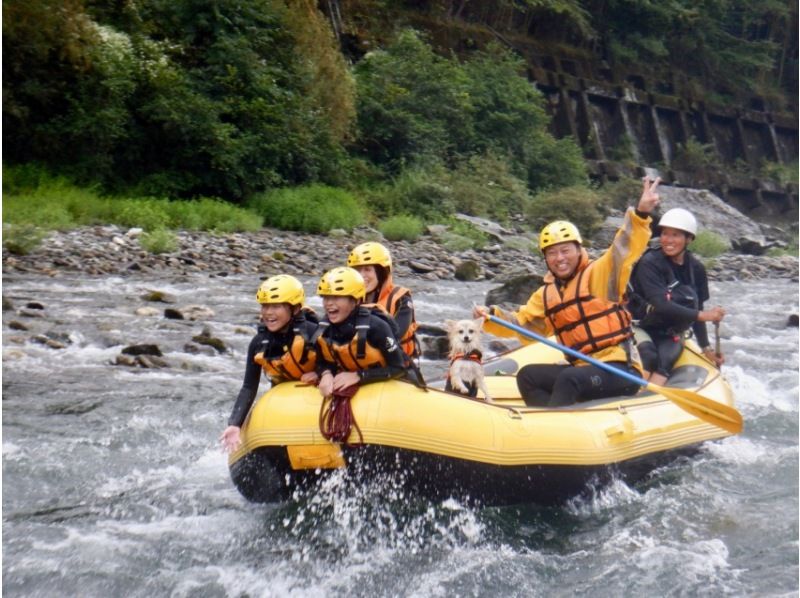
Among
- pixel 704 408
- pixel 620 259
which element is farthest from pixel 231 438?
pixel 704 408

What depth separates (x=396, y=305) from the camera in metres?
6.65

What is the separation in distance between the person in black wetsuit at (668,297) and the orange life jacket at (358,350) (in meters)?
2.50

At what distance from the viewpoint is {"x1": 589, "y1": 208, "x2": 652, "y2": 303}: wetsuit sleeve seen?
6480 mm

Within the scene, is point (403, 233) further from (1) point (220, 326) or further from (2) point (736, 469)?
(2) point (736, 469)

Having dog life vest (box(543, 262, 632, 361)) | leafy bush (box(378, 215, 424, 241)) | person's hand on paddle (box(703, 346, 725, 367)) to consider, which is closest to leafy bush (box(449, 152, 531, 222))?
leafy bush (box(378, 215, 424, 241))

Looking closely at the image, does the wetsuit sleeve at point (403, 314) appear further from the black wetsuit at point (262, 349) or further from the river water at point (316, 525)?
the river water at point (316, 525)

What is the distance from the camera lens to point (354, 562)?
550cm

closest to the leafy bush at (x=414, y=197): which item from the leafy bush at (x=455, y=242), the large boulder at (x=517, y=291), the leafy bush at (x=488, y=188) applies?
the leafy bush at (x=488, y=188)

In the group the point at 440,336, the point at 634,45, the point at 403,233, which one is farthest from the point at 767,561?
the point at 634,45

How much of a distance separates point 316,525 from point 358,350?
0.95m

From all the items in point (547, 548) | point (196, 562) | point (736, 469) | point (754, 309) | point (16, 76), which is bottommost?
point (754, 309)

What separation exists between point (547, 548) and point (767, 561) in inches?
42.8

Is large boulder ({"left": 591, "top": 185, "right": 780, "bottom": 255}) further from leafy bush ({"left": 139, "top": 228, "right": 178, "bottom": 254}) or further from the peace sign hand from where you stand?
the peace sign hand

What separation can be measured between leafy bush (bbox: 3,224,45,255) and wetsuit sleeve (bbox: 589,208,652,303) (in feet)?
33.8
